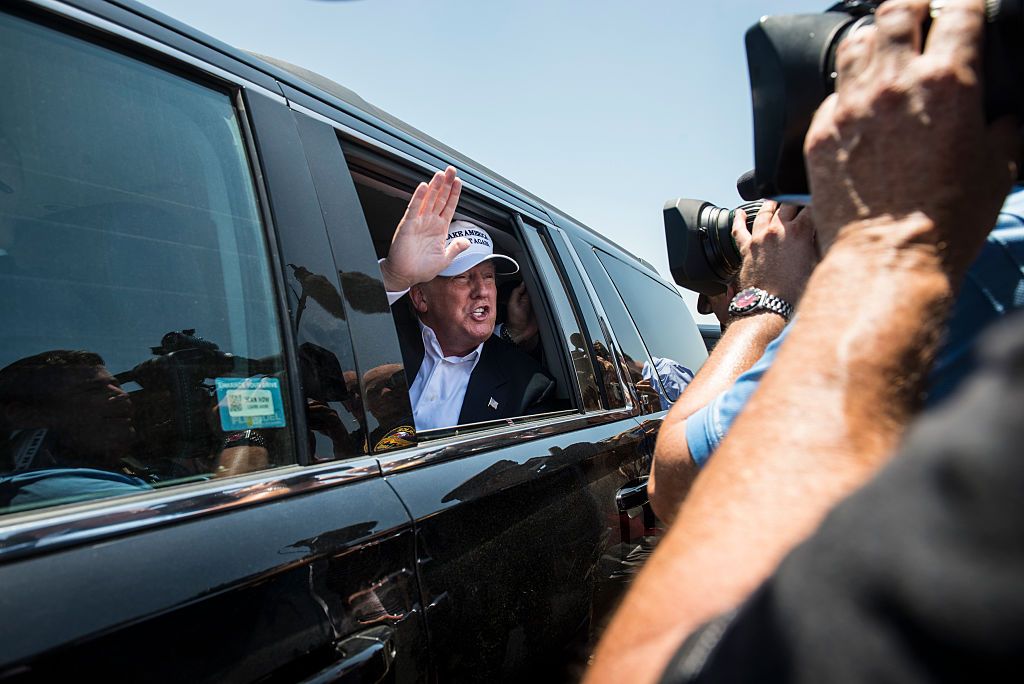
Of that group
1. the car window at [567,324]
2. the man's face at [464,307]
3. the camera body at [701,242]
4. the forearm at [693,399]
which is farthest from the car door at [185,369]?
the man's face at [464,307]

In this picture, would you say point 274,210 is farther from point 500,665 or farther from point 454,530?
point 500,665

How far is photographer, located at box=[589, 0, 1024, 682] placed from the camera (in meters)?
0.38

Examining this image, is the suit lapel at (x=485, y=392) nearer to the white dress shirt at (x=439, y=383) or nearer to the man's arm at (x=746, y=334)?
the white dress shirt at (x=439, y=383)

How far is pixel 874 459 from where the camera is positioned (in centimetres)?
60

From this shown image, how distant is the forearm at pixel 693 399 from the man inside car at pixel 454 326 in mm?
1093

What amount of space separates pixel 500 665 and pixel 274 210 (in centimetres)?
100

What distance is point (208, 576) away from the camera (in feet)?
3.18

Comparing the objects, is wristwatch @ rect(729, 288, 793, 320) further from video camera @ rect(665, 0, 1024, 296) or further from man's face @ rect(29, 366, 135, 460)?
man's face @ rect(29, 366, 135, 460)

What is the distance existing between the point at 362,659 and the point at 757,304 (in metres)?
0.97

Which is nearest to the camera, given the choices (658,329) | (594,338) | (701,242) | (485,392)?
(701,242)

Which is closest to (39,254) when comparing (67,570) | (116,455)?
(116,455)

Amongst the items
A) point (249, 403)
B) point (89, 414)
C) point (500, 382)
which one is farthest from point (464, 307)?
point (89, 414)

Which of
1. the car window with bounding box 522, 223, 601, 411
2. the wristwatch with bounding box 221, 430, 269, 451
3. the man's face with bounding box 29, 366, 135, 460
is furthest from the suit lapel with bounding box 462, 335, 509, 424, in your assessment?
the man's face with bounding box 29, 366, 135, 460

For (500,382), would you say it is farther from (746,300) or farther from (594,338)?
(746,300)
